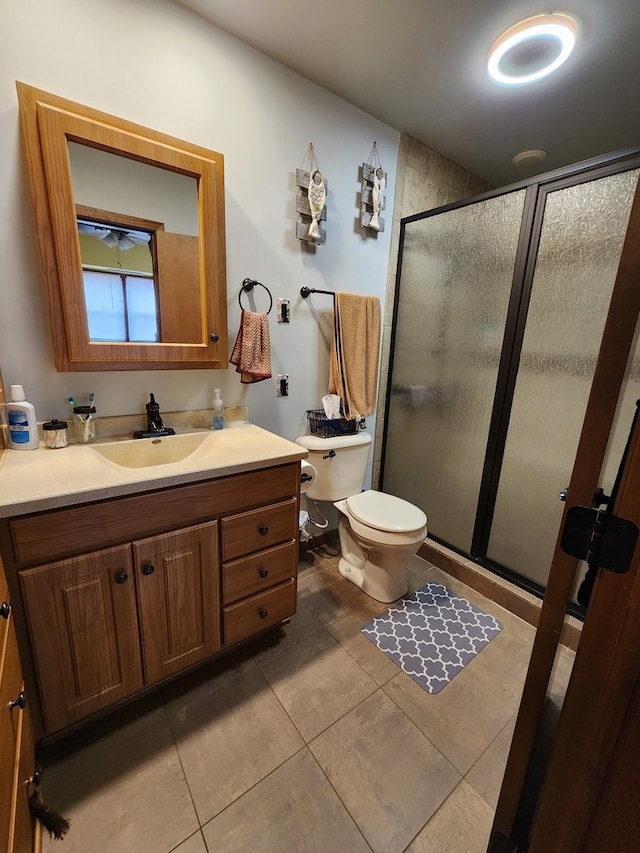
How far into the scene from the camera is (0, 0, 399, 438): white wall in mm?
1114

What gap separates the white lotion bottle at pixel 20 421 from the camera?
115 cm

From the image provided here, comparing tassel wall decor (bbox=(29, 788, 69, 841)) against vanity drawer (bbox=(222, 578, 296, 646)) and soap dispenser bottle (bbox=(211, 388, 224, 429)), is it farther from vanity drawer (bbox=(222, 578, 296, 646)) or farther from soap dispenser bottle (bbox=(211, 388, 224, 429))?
soap dispenser bottle (bbox=(211, 388, 224, 429))

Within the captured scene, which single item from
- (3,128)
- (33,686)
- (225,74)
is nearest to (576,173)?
Result: (225,74)

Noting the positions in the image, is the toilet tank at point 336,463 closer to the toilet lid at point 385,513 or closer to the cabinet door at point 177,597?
the toilet lid at point 385,513

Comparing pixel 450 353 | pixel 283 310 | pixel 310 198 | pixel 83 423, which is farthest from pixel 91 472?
pixel 450 353

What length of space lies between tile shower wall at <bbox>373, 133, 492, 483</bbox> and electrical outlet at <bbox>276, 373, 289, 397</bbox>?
0.72m

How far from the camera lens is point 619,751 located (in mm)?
454

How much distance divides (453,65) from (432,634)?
2.46m

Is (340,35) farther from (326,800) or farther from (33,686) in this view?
(326,800)

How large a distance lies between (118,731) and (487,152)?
3.26 m

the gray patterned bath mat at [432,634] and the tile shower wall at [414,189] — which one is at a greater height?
the tile shower wall at [414,189]

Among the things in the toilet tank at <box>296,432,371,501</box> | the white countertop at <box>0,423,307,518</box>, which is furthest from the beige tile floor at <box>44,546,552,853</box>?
the white countertop at <box>0,423,307,518</box>

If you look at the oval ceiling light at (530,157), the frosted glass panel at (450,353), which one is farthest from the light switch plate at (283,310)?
the oval ceiling light at (530,157)

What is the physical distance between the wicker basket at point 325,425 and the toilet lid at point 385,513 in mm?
369
